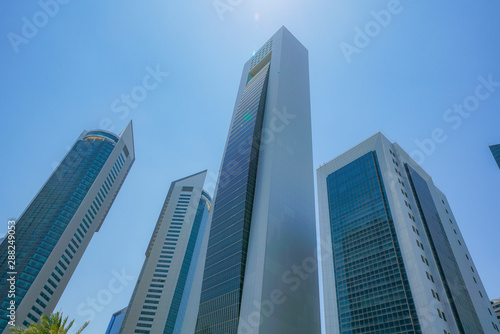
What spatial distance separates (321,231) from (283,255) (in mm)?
28456

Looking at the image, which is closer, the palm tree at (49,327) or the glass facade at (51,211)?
the palm tree at (49,327)

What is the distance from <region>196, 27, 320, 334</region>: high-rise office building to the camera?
2685 inches

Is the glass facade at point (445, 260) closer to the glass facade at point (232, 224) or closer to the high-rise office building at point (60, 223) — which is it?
the glass facade at point (232, 224)

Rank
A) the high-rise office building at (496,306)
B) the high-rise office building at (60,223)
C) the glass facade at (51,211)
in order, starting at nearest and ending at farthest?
the high-rise office building at (60,223) → the glass facade at (51,211) → the high-rise office building at (496,306)

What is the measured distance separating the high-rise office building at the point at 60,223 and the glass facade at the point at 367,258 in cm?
12093

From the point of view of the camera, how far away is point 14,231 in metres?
142

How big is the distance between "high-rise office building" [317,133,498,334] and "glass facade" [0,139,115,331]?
397 feet

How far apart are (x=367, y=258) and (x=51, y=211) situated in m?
145

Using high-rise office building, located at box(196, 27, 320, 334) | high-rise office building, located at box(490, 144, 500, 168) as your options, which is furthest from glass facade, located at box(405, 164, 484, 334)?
high-rise office building, located at box(490, 144, 500, 168)

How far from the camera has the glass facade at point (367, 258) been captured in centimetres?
7125

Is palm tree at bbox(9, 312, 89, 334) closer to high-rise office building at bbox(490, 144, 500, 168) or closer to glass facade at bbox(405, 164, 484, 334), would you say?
glass facade at bbox(405, 164, 484, 334)

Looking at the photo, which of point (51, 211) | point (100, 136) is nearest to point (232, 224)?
point (51, 211)

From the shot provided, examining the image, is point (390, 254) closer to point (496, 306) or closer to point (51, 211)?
point (496, 306)

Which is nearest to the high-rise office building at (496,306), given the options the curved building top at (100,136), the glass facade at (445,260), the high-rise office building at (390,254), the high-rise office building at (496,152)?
the high-rise office building at (390,254)
